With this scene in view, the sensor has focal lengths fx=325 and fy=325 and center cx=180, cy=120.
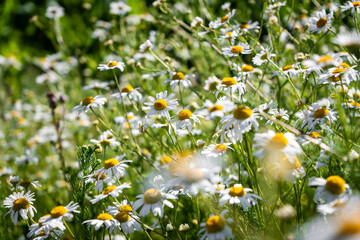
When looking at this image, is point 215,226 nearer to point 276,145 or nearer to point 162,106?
point 276,145

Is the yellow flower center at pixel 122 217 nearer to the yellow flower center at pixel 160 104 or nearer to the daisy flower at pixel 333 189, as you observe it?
the yellow flower center at pixel 160 104

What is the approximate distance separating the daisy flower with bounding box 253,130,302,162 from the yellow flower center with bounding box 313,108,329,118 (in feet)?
0.59

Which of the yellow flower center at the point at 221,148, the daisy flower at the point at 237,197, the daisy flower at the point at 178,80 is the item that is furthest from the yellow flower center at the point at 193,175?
the daisy flower at the point at 178,80

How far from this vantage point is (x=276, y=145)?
2.63 ft

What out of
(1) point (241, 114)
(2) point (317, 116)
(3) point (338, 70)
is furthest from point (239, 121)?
(3) point (338, 70)

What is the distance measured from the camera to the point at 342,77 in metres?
1.04

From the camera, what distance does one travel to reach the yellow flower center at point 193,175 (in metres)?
0.80

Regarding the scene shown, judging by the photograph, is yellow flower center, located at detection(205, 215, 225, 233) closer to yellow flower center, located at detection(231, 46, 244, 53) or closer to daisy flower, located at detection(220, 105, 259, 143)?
daisy flower, located at detection(220, 105, 259, 143)

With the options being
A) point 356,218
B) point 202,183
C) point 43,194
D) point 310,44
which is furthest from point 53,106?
point 356,218

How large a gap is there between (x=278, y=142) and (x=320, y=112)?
0.81 feet

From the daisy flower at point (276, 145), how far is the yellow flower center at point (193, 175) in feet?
0.49

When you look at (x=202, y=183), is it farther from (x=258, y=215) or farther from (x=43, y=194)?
(x=43, y=194)

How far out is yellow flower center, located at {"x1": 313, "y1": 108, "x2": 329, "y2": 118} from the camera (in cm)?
95

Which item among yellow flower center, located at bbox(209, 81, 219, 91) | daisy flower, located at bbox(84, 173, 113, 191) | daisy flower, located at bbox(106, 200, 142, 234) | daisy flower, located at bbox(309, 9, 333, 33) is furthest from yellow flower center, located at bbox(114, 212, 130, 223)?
daisy flower, located at bbox(309, 9, 333, 33)
